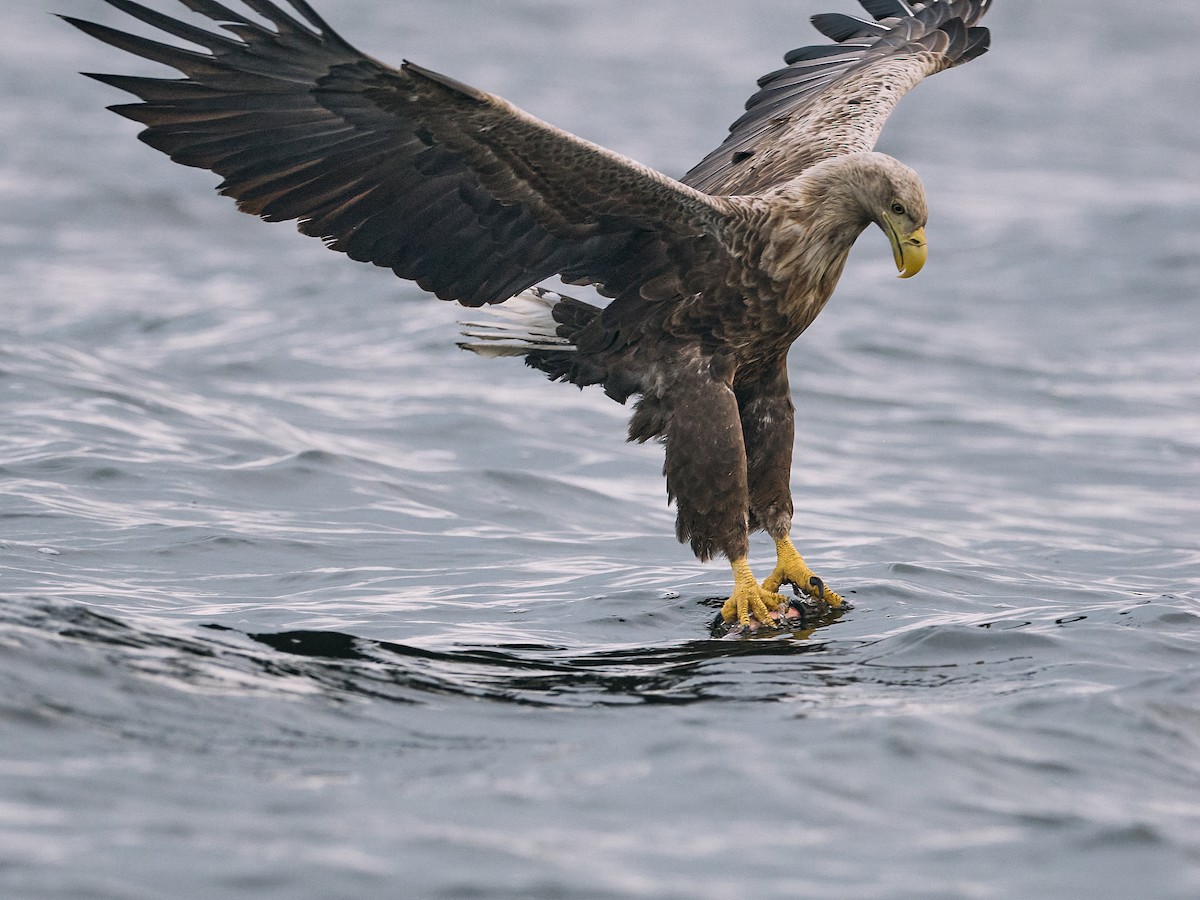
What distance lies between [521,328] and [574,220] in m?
0.74

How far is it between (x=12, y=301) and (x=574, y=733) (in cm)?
978

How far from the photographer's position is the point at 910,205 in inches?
227

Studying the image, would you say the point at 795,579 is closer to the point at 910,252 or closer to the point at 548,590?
the point at 548,590

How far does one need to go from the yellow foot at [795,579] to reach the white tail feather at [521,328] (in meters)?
1.11

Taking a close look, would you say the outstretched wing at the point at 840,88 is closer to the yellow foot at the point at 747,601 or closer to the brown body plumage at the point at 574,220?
the brown body plumage at the point at 574,220

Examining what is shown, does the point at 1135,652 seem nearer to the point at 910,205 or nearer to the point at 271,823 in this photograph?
the point at 910,205

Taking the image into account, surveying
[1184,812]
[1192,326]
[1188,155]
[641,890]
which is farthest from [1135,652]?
[1188,155]

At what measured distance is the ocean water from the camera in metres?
3.90

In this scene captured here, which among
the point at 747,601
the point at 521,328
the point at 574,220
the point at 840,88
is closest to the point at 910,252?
the point at 574,220

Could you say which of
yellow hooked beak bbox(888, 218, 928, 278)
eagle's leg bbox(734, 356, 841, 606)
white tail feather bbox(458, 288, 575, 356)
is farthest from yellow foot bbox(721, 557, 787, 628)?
yellow hooked beak bbox(888, 218, 928, 278)

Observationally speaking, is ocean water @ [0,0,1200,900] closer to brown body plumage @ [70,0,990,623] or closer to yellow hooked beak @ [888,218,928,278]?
brown body plumage @ [70,0,990,623]

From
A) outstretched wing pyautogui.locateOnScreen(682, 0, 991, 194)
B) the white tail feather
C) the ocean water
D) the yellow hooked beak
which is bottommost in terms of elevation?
the ocean water

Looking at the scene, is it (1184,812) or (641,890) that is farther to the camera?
(1184,812)

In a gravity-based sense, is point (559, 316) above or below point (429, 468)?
above
